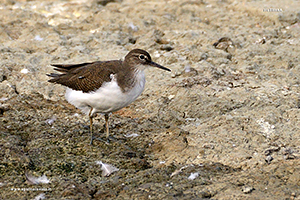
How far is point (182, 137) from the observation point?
5.58 m

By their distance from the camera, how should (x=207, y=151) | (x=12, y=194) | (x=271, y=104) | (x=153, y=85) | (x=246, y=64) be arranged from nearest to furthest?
(x=12, y=194) → (x=207, y=151) → (x=271, y=104) → (x=153, y=85) → (x=246, y=64)

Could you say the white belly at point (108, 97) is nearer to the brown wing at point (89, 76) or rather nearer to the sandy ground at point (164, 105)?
the brown wing at point (89, 76)

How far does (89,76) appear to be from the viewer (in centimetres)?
570

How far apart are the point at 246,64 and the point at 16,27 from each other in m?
4.91

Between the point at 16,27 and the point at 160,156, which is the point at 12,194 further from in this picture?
the point at 16,27

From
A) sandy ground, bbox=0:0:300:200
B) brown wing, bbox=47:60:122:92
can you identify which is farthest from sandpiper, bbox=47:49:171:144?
sandy ground, bbox=0:0:300:200

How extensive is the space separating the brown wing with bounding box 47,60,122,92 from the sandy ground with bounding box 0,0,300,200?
0.66 metres

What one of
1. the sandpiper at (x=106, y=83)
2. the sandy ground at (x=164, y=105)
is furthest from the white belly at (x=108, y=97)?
the sandy ground at (x=164, y=105)

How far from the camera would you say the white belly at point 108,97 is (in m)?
5.40

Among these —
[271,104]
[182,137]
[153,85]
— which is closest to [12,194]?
[182,137]

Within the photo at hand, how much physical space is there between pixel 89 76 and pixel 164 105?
4.77 ft

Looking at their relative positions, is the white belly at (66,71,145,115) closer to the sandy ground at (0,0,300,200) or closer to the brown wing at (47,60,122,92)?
the brown wing at (47,60,122,92)

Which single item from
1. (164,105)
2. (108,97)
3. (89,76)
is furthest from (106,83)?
(164,105)

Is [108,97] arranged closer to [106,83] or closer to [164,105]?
[106,83]
